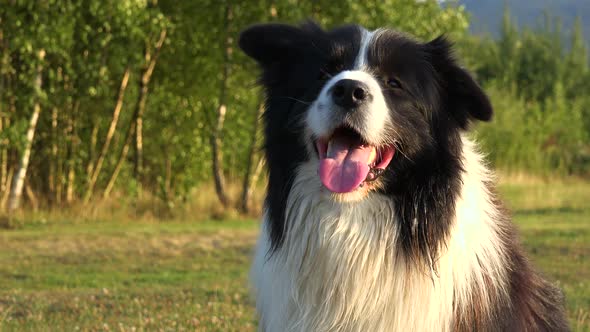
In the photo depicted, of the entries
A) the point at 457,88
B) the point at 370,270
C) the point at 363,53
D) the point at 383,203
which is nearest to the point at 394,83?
the point at 363,53

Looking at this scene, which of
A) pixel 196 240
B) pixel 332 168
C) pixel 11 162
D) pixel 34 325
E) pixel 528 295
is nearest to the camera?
pixel 332 168

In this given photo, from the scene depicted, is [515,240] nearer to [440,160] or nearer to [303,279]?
[440,160]

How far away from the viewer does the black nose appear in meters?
3.89

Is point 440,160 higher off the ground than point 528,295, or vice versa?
point 440,160

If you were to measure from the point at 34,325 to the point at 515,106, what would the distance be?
2555 centimetres

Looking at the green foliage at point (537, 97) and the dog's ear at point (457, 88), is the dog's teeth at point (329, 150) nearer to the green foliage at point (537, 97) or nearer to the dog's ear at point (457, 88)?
the dog's ear at point (457, 88)

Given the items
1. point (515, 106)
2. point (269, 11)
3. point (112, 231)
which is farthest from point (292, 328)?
point (515, 106)

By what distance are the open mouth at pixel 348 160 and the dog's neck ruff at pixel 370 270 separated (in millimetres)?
126

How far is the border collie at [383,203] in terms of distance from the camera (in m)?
4.07

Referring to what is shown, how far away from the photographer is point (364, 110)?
13.0 feet

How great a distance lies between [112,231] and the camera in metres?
14.9

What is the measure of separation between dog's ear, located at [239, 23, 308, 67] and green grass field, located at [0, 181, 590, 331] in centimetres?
210

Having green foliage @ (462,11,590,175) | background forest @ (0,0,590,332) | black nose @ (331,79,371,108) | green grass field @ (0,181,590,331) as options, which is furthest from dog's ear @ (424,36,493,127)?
green foliage @ (462,11,590,175)

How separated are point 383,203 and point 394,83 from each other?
61 centimetres
